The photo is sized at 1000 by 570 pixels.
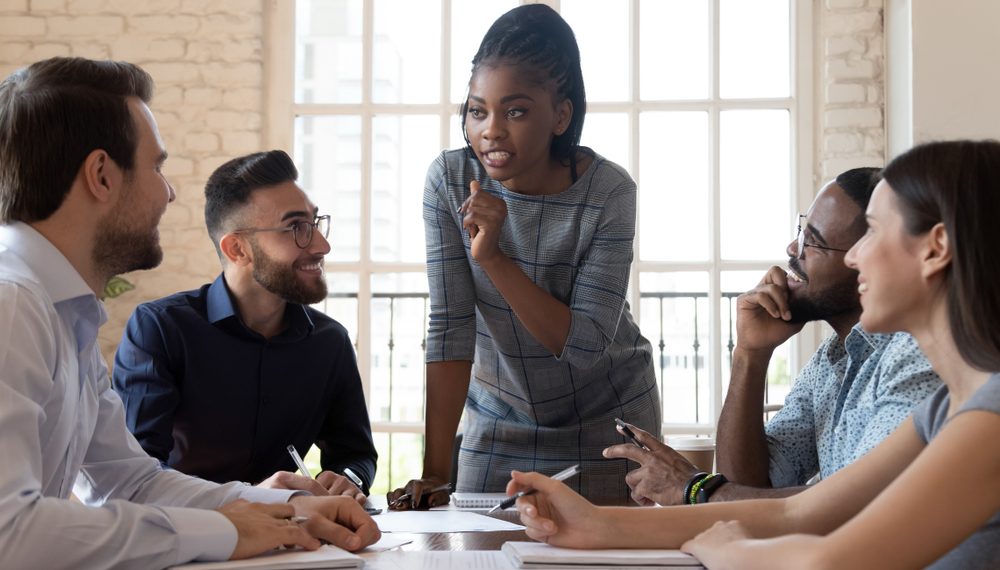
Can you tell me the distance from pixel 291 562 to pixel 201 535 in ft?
0.38

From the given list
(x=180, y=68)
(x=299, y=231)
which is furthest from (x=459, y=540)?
(x=180, y=68)

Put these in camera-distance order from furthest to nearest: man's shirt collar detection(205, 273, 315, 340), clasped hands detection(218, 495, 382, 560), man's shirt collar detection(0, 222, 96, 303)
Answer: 1. man's shirt collar detection(205, 273, 315, 340)
2. man's shirt collar detection(0, 222, 96, 303)
3. clasped hands detection(218, 495, 382, 560)

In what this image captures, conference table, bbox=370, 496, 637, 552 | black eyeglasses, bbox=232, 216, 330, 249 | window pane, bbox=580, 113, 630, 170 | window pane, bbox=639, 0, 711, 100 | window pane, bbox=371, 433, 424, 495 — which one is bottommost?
window pane, bbox=371, 433, 424, 495

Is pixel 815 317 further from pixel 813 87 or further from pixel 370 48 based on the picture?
pixel 370 48

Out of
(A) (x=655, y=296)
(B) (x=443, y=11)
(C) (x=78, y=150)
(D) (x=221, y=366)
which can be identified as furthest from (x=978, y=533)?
(B) (x=443, y=11)

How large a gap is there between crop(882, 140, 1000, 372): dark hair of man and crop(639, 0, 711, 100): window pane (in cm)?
328

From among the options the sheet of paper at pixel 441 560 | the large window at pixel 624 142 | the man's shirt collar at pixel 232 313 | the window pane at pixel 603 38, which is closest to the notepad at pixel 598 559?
the sheet of paper at pixel 441 560

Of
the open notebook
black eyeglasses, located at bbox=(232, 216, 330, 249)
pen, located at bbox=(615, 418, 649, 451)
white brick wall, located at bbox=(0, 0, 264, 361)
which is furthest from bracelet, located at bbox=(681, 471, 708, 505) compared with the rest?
white brick wall, located at bbox=(0, 0, 264, 361)

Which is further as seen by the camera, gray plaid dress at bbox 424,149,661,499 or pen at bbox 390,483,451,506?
gray plaid dress at bbox 424,149,661,499

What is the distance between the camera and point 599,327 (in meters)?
1.96

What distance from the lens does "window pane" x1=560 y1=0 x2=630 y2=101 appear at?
4.44 metres

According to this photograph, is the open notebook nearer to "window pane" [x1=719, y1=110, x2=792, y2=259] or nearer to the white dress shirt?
the white dress shirt

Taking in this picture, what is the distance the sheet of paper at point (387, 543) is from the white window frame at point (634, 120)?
300 centimetres

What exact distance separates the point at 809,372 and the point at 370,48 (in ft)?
9.68
